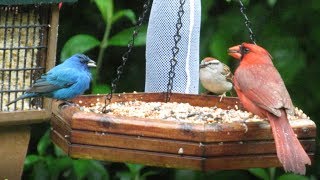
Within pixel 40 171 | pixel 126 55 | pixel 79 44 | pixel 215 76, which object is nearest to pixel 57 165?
pixel 40 171

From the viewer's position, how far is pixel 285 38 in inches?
261

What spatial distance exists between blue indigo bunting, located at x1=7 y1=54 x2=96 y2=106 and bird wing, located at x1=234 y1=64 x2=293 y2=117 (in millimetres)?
997

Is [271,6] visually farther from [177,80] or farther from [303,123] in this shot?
[303,123]

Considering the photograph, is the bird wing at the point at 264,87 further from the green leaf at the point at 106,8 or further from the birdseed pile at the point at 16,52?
the green leaf at the point at 106,8

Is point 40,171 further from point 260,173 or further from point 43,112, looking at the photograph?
point 260,173

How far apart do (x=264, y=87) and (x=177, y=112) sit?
539 mm

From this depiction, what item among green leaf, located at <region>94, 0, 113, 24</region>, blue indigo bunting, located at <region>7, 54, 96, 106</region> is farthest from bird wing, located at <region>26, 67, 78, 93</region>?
green leaf, located at <region>94, 0, 113, 24</region>

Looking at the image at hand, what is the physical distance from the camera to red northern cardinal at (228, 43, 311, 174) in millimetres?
4629

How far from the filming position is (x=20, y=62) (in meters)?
5.92

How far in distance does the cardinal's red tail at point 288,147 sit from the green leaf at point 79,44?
1906 mm

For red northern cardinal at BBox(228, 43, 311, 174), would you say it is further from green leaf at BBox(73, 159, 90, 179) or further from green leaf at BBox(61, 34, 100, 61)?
green leaf at BBox(73, 159, 90, 179)

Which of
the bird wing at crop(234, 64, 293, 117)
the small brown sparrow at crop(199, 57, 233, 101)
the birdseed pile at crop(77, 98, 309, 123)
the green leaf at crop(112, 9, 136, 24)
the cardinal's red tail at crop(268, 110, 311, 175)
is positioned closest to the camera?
the cardinal's red tail at crop(268, 110, 311, 175)

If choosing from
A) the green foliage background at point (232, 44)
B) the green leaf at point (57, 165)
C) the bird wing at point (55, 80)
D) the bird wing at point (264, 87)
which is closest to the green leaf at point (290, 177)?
the green foliage background at point (232, 44)

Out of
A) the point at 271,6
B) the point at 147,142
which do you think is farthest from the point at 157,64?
the point at 147,142
